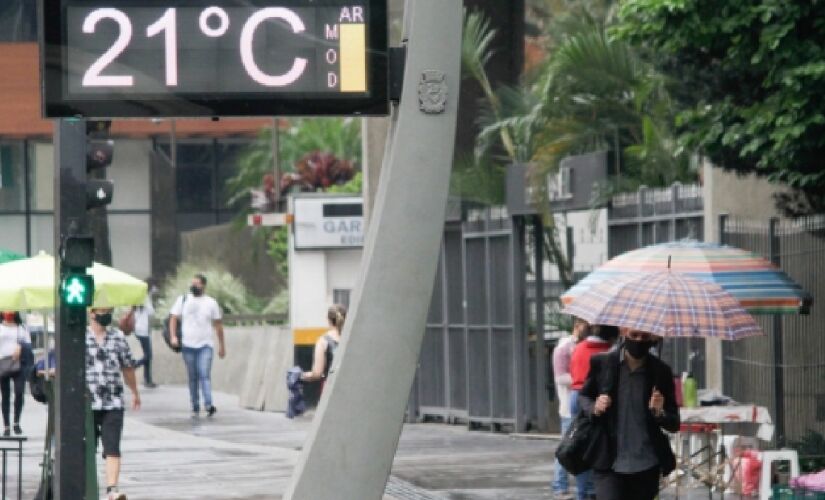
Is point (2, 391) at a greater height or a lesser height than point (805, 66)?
lesser

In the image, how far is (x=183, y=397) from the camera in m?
32.9

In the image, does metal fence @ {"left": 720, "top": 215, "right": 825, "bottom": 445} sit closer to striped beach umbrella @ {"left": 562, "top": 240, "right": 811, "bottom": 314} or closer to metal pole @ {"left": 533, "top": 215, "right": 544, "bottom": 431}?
striped beach umbrella @ {"left": 562, "top": 240, "right": 811, "bottom": 314}

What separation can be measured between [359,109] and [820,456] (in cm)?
588

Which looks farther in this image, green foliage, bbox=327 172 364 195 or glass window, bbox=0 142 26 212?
glass window, bbox=0 142 26 212

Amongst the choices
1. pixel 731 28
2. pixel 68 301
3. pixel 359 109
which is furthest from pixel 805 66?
pixel 68 301

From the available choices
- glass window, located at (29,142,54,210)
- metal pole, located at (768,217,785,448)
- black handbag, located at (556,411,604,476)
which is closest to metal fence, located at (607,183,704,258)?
metal pole, located at (768,217,785,448)

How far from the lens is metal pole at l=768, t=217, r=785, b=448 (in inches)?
671

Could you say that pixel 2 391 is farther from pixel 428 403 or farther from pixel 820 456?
pixel 820 456

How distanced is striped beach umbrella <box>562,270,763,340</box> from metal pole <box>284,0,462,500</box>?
4.91ft

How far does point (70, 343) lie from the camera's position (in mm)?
13781

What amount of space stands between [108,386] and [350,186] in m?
25.0

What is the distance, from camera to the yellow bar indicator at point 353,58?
11414mm

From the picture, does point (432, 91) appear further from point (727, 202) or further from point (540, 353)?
point (540, 353)

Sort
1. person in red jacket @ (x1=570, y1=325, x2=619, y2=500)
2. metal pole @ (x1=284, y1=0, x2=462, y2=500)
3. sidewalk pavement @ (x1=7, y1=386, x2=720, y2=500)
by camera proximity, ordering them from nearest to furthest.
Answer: metal pole @ (x1=284, y1=0, x2=462, y2=500) < person in red jacket @ (x1=570, y1=325, x2=619, y2=500) < sidewalk pavement @ (x1=7, y1=386, x2=720, y2=500)
